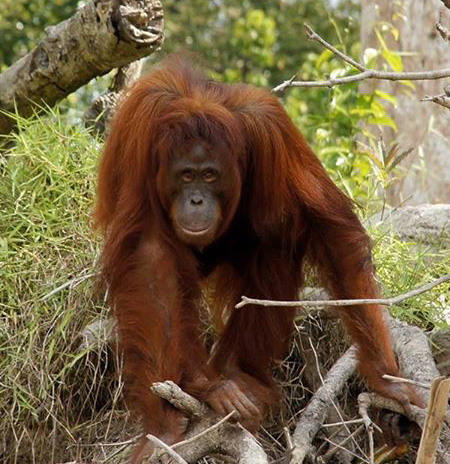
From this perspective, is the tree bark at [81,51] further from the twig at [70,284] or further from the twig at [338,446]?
the twig at [338,446]

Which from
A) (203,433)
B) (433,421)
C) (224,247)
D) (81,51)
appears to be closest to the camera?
(433,421)

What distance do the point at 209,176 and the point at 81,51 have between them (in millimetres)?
1152

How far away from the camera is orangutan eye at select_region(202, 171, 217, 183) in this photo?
12.1 ft

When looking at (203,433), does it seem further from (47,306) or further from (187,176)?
(47,306)

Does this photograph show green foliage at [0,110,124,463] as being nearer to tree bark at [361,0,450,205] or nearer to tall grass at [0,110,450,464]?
tall grass at [0,110,450,464]

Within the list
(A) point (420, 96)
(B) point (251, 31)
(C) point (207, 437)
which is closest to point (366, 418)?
(C) point (207, 437)

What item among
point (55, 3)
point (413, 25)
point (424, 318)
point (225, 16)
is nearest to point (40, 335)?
point (424, 318)

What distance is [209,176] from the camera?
12.1 feet

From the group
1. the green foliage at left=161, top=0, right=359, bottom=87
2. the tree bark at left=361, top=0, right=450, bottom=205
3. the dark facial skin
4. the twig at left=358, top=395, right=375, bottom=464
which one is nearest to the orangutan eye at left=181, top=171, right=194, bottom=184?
the dark facial skin

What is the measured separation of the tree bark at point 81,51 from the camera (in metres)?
4.25

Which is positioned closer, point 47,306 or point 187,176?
point 187,176

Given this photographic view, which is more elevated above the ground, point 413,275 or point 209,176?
point 209,176

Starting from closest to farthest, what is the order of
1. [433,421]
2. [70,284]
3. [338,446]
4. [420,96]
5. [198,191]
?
[433,421] < [338,446] < [198,191] < [70,284] < [420,96]

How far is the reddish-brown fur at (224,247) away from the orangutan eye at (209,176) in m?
0.07
